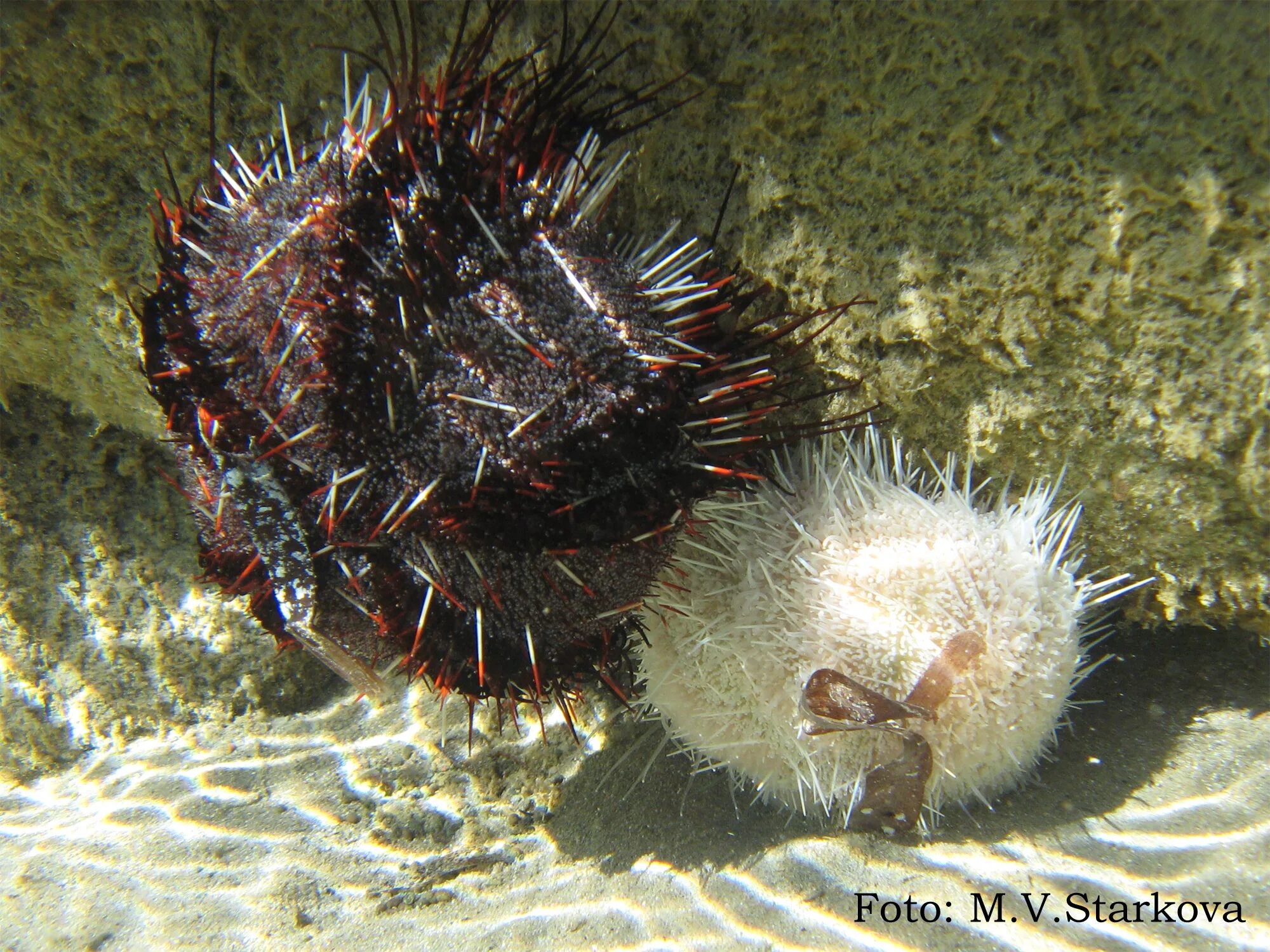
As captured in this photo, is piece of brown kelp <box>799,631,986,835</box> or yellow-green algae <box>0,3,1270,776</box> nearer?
yellow-green algae <box>0,3,1270,776</box>

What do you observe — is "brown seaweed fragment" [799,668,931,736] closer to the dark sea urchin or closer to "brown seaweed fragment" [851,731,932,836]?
"brown seaweed fragment" [851,731,932,836]

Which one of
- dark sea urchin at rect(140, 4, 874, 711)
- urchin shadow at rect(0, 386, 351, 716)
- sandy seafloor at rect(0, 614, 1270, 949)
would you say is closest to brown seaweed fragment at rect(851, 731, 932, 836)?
sandy seafloor at rect(0, 614, 1270, 949)

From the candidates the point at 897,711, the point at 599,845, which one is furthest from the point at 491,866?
the point at 897,711

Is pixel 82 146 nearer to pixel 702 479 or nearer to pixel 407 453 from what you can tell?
pixel 407 453

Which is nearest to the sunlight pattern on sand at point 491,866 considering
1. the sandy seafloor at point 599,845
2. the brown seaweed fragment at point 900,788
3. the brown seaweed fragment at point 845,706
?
the sandy seafloor at point 599,845

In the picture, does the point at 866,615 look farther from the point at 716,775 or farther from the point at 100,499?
the point at 100,499

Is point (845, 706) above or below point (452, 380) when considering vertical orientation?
below
